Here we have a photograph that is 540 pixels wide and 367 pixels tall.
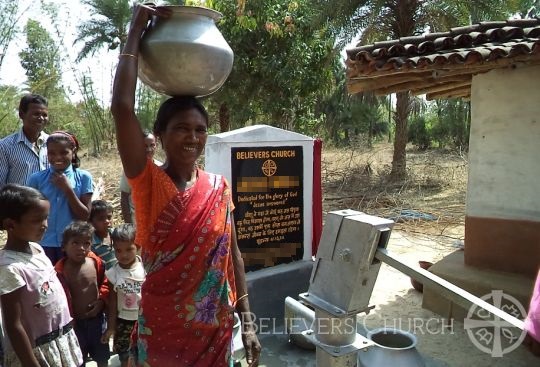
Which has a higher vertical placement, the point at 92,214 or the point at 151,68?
the point at 151,68

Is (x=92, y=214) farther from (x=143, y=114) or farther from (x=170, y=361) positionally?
(x=143, y=114)

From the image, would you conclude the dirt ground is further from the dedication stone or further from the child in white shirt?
the child in white shirt

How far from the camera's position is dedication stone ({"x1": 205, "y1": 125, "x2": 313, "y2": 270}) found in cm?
352

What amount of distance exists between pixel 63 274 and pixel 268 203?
1776 mm

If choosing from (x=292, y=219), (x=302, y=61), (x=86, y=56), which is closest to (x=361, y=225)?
(x=292, y=219)

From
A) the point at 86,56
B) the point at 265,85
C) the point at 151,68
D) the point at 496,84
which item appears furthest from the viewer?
the point at 86,56

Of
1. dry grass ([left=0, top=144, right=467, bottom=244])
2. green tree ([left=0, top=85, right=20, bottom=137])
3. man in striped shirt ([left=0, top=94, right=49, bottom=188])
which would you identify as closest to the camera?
man in striped shirt ([left=0, top=94, right=49, bottom=188])

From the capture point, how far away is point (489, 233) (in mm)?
3965

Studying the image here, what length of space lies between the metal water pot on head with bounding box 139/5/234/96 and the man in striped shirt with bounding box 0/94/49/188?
78.6 inches

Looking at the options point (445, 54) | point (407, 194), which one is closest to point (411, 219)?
point (407, 194)

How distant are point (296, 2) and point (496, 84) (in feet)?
20.5

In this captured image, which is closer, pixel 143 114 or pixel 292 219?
pixel 292 219

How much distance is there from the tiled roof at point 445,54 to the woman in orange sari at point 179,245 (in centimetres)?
244

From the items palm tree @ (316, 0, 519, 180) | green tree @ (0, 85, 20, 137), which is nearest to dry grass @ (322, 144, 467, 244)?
palm tree @ (316, 0, 519, 180)
